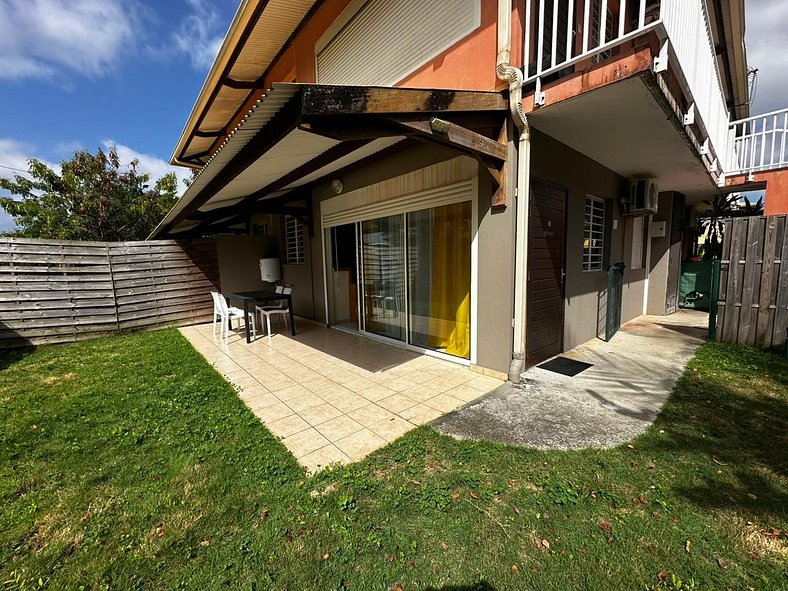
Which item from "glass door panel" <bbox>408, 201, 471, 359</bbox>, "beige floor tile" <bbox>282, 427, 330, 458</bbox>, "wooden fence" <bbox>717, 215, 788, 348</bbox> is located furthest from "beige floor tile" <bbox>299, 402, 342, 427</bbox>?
"wooden fence" <bbox>717, 215, 788, 348</bbox>

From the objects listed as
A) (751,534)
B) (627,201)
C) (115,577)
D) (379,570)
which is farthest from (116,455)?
(627,201)

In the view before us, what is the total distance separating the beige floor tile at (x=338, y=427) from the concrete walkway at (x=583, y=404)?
0.79 meters

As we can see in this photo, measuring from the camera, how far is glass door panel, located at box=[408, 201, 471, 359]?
463 cm

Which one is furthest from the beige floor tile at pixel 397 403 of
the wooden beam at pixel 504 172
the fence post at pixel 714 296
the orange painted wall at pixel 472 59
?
the fence post at pixel 714 296

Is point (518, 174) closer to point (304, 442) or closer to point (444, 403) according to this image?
point (444, 403)

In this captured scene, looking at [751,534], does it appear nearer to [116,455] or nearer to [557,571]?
[557,571]

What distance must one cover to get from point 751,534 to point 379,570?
2.05m

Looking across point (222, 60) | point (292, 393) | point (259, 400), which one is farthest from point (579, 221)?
point (222, 60)

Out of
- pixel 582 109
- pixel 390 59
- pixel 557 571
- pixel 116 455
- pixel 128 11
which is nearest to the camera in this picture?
pixel 557 571

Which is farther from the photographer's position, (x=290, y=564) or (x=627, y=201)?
(x=627, y=201)

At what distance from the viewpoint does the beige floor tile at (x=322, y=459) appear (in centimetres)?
253

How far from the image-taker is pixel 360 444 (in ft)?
9.26

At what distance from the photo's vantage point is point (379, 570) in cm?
170

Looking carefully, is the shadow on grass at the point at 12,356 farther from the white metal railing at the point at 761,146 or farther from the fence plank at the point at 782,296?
the white metal railing at the point at 761,146
